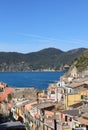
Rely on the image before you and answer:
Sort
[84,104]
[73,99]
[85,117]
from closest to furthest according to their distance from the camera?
[85,117]
[84,104]
[73,99]

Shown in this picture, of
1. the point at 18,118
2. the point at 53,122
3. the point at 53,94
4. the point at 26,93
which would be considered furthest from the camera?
the point at 26,93

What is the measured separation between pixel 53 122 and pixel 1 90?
125 feet

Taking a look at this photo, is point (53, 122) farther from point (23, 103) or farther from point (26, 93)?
point (26, 93)

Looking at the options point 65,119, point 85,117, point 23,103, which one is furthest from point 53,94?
point 85,117

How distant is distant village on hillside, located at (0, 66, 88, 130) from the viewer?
118 ft

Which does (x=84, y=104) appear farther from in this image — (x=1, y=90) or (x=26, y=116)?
(x=1, y=90)

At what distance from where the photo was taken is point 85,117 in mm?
34750

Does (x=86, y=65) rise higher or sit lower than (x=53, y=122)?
higher

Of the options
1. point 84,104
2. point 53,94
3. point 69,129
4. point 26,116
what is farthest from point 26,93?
point 69,129

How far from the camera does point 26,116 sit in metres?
49.8

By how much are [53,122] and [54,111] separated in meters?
4.26

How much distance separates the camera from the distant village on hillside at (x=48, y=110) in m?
36.1

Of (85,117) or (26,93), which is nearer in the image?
(85,117)

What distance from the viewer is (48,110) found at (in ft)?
150
